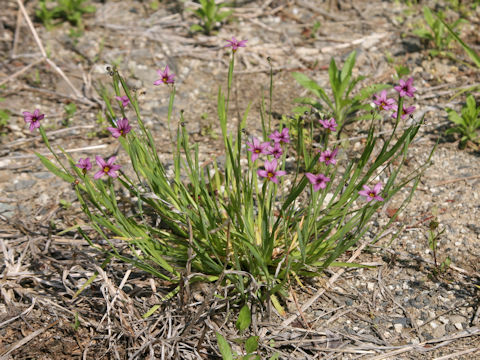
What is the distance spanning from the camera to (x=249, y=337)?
220 centimetres

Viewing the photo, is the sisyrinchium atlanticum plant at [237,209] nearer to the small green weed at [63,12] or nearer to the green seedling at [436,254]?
the green seedling at [436,254]

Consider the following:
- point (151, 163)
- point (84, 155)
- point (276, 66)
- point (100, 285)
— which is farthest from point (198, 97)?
point (100, 285)

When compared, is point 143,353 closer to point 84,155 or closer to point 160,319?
point 160,319

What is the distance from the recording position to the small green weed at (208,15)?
171 inches

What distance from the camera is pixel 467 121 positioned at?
317 cm

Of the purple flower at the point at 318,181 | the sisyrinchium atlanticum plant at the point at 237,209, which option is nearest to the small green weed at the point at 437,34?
the sisyrinchium atlanticum plant at the point at 237,209

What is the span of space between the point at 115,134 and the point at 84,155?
153cm

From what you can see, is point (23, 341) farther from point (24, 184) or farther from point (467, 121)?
point (467, 121)

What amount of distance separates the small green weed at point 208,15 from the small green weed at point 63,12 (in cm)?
108

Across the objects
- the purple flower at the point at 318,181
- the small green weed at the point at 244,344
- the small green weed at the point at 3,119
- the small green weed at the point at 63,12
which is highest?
the purple flower at the point at 318,181

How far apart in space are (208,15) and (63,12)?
4.83 feet

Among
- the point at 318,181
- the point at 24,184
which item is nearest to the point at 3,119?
the point at 24,184

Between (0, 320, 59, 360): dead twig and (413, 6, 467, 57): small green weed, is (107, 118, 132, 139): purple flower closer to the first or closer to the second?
(0, 320, 59, 360): dead twig

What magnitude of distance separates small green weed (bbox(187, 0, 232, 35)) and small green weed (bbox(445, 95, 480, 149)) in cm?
224
